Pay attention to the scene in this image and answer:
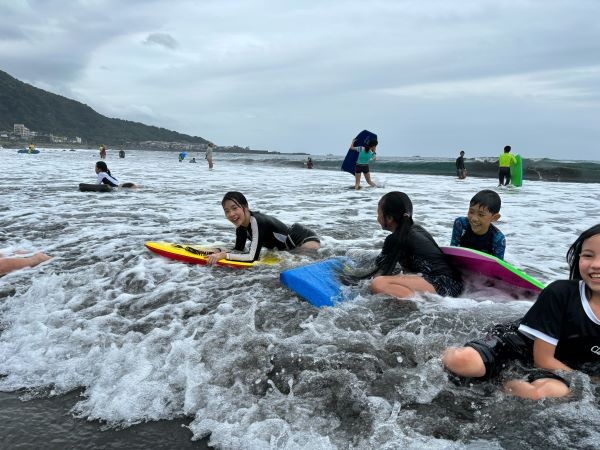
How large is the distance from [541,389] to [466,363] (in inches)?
16.0

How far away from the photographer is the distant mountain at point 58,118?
132 metres

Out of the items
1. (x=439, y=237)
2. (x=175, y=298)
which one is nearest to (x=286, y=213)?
(x=439, y=237)

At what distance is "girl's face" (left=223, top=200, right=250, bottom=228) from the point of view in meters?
5.20

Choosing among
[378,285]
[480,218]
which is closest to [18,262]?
[378,285]

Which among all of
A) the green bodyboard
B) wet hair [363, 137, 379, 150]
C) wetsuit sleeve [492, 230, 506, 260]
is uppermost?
wet hair [363, 137, 379, 150]

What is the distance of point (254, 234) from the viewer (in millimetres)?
5371

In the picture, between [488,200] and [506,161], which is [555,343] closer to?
[488,200]

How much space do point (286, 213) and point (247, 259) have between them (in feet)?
14.9

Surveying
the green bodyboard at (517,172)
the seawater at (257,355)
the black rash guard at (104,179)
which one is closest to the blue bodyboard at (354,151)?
the green bodyboard at (517,172)

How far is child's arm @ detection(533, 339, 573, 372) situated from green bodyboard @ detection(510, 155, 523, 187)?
665 inches

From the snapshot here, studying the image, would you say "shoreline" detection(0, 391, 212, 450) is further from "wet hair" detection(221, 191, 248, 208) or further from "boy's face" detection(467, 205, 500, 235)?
"boy's face" detection(467, 205, 500, 235)

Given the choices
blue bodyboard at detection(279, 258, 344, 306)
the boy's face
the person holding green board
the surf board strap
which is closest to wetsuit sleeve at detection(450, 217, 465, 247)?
the boy's face

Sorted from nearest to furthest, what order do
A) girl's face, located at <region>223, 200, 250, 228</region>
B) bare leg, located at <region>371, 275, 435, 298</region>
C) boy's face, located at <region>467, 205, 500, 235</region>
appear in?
bare leg, located at <region>371, 275, 435, 298</region>, boy's face, located at <region>467, 205, 500, 235</region>, girl's face, located at <region>223, 200, 250, 228</region>

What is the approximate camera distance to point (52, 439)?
2273mm
